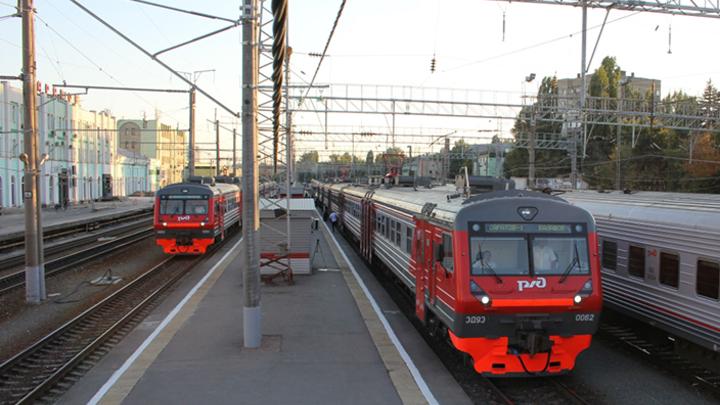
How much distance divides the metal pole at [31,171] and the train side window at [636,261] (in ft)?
41.6

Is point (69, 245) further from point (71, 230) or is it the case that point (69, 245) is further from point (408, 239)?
point (408, 239)

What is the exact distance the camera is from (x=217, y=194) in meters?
23.8

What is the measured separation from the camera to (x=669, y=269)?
9.37 m

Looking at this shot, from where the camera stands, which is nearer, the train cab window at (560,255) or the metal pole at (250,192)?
the train cab window at (560,255)

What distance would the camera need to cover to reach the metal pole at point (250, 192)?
976 cm

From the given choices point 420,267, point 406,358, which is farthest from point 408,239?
point 406,358

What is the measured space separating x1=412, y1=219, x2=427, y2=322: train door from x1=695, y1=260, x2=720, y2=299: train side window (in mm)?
4111

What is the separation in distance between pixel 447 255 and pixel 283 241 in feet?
30.1

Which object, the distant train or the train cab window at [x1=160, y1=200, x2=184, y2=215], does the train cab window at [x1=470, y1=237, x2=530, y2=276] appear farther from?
the train cab window at [x1=160, y1=200, x2=184, y2=215]

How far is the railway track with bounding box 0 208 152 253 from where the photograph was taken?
25016mm

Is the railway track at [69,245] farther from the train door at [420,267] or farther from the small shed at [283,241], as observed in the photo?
the train door at [420,267]

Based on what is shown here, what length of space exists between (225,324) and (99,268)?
10.7m

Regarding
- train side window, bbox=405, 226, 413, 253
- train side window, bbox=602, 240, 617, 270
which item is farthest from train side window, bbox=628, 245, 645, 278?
train side window, bbox=405, 226, 413, 253

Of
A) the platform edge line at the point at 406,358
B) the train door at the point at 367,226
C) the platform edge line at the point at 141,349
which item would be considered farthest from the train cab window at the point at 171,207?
the platform edge line at the point at 406,358
